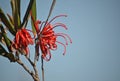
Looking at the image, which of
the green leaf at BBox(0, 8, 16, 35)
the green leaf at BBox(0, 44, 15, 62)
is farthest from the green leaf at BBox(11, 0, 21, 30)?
the green leaf at BBox(0, 44, 15, 62)

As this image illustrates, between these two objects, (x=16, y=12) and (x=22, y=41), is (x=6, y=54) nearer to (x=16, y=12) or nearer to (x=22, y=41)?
(x=22, y=41)

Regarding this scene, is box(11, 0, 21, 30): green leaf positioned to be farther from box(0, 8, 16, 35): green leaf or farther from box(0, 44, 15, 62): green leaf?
box(0, 44, 15, 62): green leaf

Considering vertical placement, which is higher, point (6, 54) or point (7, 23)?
point (7, 23)

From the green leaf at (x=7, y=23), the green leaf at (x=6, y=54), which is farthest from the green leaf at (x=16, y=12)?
the green leaf at (x=6, y=54)

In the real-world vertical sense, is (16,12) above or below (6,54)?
above

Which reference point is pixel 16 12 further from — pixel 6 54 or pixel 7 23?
pixel 6 54

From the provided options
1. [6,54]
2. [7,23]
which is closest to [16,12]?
[7,23]

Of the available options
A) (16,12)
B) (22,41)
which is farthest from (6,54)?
(16,12)

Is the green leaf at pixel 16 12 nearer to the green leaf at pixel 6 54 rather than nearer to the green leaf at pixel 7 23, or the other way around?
the green leaf at pixel 7 23

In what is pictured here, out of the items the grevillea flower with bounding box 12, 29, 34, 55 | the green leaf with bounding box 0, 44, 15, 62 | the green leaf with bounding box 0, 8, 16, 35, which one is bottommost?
the green leaf with bounding box 0, 44, 15, 62
